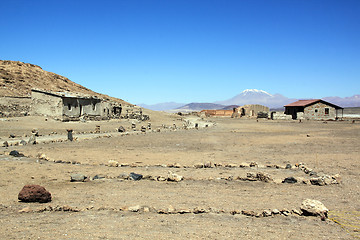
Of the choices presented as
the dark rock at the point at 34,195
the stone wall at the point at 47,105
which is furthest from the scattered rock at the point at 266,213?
the stone wall at the point at 47,105

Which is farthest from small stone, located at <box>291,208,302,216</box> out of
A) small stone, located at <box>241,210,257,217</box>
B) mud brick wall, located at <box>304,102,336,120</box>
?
mud brick wall, located at <box>304,102,336,120</box>

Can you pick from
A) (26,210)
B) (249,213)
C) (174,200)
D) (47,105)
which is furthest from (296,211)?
(47,105)

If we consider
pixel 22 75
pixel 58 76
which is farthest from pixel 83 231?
pixel 58 76

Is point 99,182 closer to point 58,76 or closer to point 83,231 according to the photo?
point 83,231

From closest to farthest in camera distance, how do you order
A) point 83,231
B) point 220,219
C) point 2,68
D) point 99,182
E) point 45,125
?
point 83,231 → point 220,219 → point 99,182 → point 45,125 → point 2,68

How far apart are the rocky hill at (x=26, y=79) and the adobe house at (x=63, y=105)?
60.6 feet

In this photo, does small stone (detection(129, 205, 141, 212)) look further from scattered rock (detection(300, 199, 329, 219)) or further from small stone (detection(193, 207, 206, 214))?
scattered rock (detection(300, 199, 329, 219))

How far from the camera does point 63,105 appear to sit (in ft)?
101

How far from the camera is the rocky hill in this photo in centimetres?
5256

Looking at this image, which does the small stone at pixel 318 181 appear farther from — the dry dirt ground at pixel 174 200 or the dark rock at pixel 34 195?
the dark rock at pixel 34 195

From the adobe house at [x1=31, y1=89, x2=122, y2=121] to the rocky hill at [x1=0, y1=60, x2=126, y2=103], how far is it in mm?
18477

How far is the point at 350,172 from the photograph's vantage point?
417 inches

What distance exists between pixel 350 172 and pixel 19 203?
1012 centimetres

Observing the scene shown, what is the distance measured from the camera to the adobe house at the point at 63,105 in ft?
101
